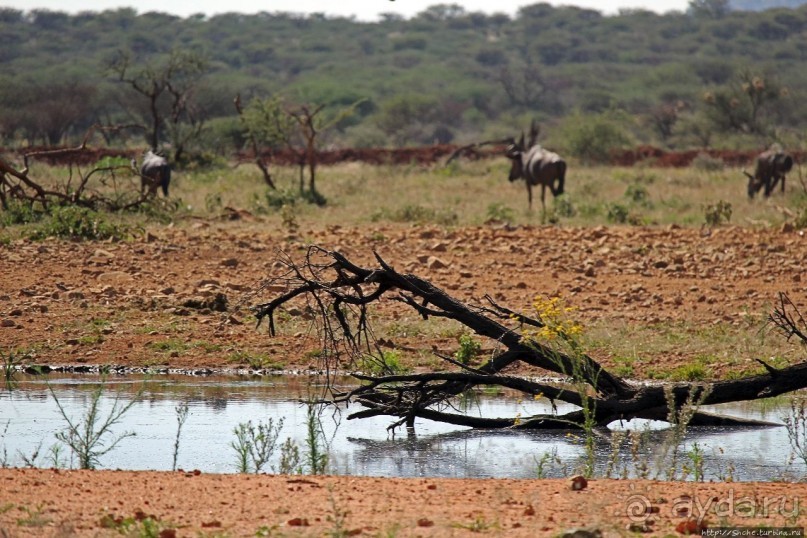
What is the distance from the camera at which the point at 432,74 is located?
247 ft

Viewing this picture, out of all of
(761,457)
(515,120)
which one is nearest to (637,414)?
(761,457)

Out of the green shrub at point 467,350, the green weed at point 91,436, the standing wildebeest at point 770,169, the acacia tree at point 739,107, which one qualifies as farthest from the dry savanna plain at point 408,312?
the acacia tree at point 739,107

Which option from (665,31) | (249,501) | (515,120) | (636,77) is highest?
(665,31)

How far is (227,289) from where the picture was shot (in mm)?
13164

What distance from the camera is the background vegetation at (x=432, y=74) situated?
4331 cm

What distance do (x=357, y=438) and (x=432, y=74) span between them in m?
68.1

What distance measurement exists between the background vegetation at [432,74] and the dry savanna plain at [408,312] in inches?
469

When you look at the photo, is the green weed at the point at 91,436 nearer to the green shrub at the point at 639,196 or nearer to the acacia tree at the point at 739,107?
the green shrub at the point at 639,196

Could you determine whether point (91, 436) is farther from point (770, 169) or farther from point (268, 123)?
point (268, 123)

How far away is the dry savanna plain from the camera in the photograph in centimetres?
520

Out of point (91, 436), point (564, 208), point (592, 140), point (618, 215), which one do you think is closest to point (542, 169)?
point (564, 208)

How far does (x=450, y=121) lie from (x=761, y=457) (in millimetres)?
53893

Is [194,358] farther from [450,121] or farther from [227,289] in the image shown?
[450,121]

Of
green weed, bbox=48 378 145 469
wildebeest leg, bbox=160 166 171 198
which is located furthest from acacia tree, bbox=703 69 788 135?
green weed, bbox=48 378 145 469
